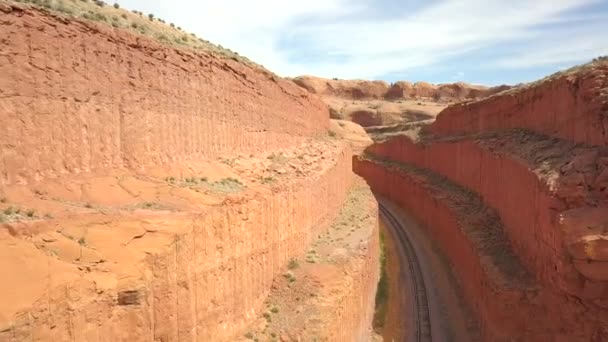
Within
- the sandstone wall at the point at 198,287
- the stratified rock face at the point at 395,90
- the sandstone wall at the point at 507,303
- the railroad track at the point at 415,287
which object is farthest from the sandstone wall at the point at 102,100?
the stratified rock face at the point at 395,90

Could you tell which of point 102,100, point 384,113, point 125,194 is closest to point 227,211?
point 125,194

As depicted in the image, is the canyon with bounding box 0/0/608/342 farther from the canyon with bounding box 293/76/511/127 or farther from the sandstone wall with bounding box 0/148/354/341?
the canyon with bounding box 293/76/511/127

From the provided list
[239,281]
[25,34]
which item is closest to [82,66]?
[25,34]

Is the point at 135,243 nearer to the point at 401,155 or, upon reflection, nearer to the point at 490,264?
the point at 490,264

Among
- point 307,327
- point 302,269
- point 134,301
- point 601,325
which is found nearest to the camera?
point 134,301

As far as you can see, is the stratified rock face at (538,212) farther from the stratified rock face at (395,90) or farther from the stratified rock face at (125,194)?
the stratified rock face at (395,90)

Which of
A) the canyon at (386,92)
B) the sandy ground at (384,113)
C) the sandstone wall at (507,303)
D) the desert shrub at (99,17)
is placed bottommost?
the sandstone wall at (507,303)
